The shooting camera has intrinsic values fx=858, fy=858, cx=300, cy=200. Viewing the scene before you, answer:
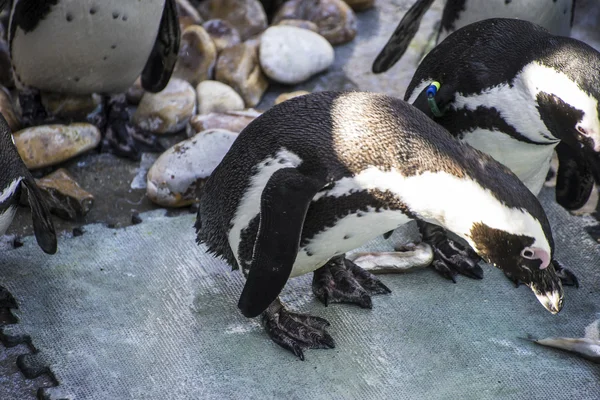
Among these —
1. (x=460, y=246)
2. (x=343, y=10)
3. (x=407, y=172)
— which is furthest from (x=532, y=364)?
(x=343, y=10)

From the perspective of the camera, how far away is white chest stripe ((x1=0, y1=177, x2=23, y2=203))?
213 cm

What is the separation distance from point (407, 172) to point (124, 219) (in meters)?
1.19

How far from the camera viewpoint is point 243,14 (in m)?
3.75

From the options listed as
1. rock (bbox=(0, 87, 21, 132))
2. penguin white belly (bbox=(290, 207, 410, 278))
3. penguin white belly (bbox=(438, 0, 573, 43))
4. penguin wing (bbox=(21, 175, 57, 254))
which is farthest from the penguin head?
rock (bbox=(0, 87, 21, 132))

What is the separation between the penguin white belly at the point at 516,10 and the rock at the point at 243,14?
1.09m

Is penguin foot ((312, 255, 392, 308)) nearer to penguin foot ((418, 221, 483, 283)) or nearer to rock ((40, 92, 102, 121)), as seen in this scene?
penguin foot ((418, 221, 483, 283))

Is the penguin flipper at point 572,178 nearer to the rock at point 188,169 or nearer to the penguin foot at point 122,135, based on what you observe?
the rock at point 188,169

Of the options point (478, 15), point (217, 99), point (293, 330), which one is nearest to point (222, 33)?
point (217, 99)

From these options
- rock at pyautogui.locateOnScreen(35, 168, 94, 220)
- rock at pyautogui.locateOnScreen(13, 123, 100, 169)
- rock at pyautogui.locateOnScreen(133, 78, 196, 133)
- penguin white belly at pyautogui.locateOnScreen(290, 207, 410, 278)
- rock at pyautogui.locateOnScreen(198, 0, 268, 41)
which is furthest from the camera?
rock at pyautogui.locateOnScreen(198, 0, 268, 41)

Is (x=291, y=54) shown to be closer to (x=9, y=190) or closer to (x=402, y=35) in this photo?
(x=402, y=35)

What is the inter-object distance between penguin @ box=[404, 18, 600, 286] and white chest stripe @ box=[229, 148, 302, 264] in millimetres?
570

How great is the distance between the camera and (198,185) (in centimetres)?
271

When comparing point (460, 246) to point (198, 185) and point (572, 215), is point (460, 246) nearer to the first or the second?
point (572, 215)

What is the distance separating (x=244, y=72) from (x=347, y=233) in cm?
157
